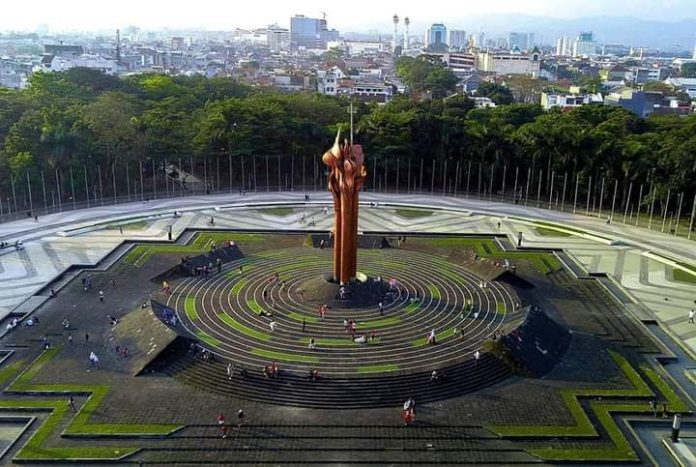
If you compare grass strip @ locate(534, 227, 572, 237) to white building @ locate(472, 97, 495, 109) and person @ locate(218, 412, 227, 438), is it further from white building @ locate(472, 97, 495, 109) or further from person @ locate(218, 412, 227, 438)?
white building @ locate(472, 97, 495, 109)

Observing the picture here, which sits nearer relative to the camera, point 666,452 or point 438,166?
point 666,452

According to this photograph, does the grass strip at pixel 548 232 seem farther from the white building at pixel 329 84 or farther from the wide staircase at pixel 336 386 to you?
the white building at pixel 329 84

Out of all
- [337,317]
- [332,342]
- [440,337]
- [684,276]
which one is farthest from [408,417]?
[684,276]

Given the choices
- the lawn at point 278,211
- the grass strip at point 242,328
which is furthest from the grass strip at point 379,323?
the lawn at point 278,211

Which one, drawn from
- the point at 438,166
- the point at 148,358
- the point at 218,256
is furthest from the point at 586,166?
the point at 148,358

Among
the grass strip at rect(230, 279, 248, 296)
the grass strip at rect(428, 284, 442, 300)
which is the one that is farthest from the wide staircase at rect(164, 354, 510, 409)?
the grass strip at rect(230, 279, 248, 296)

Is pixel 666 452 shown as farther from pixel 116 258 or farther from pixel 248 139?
pixel 248 139
